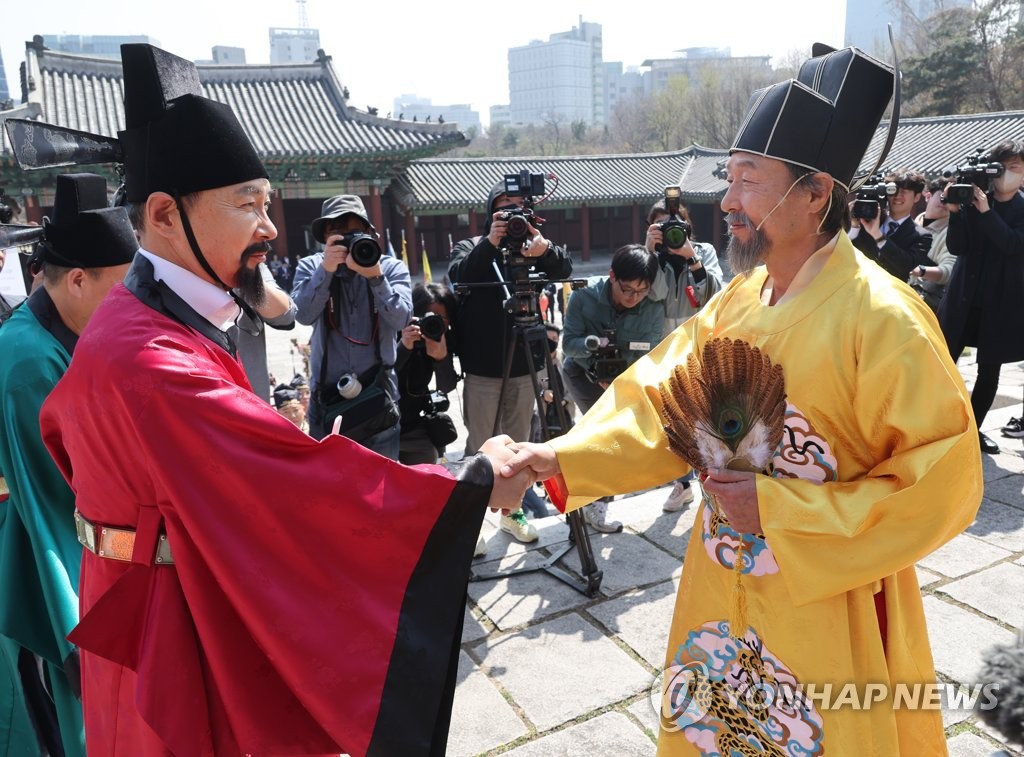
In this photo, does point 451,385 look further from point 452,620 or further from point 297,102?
point 297,102

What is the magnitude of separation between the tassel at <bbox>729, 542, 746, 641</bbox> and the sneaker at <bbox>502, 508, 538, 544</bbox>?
2.57 meters

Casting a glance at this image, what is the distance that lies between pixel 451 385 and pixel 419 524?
2866mm

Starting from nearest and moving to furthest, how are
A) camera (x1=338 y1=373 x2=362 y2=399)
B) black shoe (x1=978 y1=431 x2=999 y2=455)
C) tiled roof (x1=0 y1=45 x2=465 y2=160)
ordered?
camera (x1=338 y1=373 x2=362 y2=399), black shoe (x1=978 y1=431 x2=999 y2=455), tiled roof (x1=0 y1=45 x2=465 y2=160)

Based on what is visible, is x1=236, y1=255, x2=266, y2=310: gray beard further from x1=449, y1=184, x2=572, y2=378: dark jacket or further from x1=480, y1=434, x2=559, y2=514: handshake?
x1=449, y1=184, x2=572, y2=378: dark jacket

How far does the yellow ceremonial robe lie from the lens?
63.9 inches

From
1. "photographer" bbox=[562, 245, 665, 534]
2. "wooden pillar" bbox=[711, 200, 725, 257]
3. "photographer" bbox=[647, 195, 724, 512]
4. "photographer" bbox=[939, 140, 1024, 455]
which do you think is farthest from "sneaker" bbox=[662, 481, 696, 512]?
"wooden pillar" bbox=[711, 200, 725, 257]

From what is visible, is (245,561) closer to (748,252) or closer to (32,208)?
(748,252)

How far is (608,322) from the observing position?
4.58 m

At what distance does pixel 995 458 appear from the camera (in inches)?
216

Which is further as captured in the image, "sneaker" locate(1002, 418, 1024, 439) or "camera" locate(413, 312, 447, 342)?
"sneaker" locate(1002, 418, 1024, 439)

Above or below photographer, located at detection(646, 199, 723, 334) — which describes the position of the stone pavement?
below

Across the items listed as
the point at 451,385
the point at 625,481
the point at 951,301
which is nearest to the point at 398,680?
the point at 625,481

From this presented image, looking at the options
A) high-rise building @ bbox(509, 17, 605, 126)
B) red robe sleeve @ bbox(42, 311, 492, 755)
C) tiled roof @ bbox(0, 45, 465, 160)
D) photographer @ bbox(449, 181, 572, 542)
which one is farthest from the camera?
high-rise building @ bbox(509, 17, 605, 126)

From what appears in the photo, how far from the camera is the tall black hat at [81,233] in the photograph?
2.42 meters
